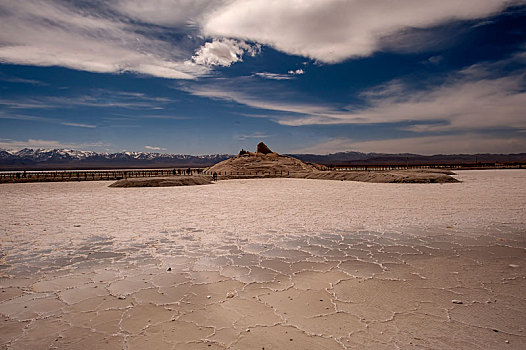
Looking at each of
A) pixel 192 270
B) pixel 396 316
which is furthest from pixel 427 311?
pixel 192 270

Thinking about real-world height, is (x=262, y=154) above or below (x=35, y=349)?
above

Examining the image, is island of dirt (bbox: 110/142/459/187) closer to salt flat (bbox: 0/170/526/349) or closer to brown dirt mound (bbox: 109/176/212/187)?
brown dirt mound (bbox: 109/176/212/187)

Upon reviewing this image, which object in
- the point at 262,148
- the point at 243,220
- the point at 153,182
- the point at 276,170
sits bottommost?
the point at 243,220

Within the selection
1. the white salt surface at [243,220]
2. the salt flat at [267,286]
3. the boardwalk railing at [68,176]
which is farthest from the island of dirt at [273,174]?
the salt flat at [267,286]

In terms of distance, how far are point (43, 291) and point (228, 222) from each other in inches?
189

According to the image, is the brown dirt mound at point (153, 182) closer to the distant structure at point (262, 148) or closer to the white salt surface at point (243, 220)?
the white salt surface at point (243, 220)

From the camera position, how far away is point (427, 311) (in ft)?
10.3

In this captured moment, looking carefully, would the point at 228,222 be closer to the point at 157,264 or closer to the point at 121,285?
the point at 157,264

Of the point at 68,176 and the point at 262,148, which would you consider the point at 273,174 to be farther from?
the point at 68,176

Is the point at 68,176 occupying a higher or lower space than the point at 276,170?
lower

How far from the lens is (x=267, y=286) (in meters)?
3.87

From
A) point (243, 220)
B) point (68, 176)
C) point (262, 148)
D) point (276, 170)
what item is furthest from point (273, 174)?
point (243, 220)

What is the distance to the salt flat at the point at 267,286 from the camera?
2.75 metres

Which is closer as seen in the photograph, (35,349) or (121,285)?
(35,349)
